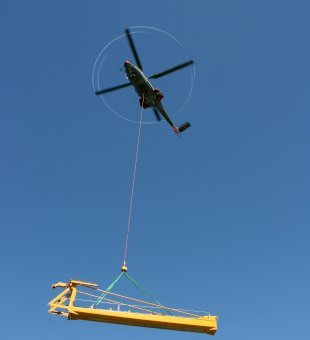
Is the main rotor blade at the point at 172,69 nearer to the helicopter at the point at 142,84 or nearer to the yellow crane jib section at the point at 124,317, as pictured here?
the helicopter at the point at 142,84

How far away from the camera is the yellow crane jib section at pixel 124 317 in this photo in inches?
642

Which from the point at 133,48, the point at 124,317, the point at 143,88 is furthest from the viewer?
the point at 143,88

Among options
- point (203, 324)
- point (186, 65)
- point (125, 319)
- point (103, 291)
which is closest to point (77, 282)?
point (103, 291)

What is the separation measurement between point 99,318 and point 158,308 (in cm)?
→ 298

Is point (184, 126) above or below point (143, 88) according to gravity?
above

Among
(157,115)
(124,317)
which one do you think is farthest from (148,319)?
(157,115)

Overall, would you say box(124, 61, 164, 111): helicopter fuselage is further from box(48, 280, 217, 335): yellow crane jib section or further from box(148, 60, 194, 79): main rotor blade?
box(48, 280, 217, 335): yellow crane jib section

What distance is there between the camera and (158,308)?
17.8 m

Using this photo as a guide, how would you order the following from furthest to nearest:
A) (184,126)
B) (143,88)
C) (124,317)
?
(184,126) → (143,88) → (124,317)

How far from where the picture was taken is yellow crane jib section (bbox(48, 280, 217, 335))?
16.3 meters

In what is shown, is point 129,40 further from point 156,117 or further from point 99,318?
point 99,318

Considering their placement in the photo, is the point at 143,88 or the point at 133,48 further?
the point at 143,88

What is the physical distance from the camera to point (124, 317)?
53.7 feet

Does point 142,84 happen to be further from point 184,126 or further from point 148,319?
point 148,319
